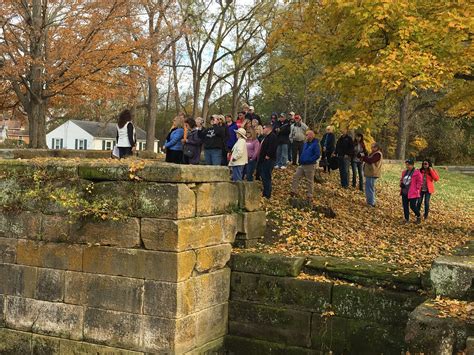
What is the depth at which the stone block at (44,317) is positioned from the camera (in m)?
7.76

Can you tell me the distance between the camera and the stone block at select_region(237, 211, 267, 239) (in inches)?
345

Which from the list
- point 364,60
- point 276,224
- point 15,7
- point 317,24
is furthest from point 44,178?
point 15,7

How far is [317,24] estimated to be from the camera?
12602 millimetres

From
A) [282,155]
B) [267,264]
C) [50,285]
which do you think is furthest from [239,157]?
[282,155]

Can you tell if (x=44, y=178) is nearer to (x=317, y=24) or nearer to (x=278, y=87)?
(x=317, y=24)

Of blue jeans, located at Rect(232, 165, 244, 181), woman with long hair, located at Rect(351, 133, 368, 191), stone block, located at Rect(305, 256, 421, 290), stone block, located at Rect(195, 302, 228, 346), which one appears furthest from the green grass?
stone block, located at Rect(195, 302, 228, 346)

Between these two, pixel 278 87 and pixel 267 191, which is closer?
pixel 267 191

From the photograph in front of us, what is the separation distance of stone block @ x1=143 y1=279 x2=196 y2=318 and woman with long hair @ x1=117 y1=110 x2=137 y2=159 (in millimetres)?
4493

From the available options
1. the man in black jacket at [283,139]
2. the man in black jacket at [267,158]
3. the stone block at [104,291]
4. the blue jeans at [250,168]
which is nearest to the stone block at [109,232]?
the stone block at [104,291]

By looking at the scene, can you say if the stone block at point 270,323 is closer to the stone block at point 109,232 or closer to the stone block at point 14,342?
the stone block at point 109,232

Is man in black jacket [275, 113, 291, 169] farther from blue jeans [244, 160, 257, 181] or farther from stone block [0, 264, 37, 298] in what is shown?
stone block [0, 264, 37, 298]

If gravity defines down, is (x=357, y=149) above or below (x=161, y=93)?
below

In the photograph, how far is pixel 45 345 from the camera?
792 centimetres

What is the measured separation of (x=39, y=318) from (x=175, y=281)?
7.74 feet
